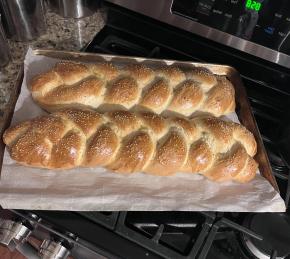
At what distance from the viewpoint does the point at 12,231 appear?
0.70 m

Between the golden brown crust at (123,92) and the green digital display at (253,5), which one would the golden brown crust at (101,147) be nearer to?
the golden brown crust at (123,92)

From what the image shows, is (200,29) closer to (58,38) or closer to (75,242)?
(58,38)

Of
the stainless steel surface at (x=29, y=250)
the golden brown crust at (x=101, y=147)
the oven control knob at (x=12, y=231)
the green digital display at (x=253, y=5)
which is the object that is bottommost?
the stainless steel surface at (x=29, y=250)

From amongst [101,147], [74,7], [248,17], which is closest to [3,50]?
[74,7]

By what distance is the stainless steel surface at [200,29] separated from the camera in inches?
32.9

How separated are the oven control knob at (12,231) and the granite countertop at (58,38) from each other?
349 millimetres

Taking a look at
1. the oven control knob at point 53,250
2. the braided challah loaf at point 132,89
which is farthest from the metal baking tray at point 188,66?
the oven control knob at point 53,250

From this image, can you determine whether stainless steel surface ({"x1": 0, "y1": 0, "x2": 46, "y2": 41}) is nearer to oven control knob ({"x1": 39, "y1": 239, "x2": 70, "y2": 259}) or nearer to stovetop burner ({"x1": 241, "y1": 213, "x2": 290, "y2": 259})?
oven control knob ({"x1": 39, "y1": 239, "x2": 70, "y2": 259})

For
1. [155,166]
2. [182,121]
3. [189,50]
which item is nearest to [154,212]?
[155,166]

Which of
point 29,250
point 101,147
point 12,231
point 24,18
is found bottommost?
point 29,250

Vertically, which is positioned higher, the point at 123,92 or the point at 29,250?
the point at 123,92

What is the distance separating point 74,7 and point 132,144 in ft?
1.73

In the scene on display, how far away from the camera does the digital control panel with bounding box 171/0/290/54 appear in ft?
2.52

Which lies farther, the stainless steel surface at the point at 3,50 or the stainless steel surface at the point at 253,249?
the stainless steel surface at the point at 3,50
